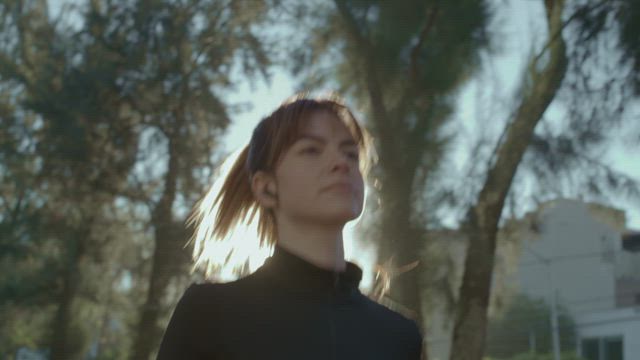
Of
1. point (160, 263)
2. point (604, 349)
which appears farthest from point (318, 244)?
point (160, 263)

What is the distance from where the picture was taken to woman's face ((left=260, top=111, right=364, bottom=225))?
677 millimetres

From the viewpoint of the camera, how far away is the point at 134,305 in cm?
351

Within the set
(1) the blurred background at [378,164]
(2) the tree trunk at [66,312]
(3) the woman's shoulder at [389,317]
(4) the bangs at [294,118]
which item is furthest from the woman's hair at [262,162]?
(2) the tree trunk at [66,312]

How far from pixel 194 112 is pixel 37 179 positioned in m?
0.70

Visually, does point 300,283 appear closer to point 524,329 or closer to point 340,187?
point 340,187

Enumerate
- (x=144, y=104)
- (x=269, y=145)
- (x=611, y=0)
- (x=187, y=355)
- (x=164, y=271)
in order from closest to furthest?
(x=187, y=355)
(x=269, y=145)
(x=611, y=0)
(x=164, y=271)
(x=144, y=104)

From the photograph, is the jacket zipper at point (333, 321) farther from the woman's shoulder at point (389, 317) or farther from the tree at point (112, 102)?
the tree at point (112, 102)

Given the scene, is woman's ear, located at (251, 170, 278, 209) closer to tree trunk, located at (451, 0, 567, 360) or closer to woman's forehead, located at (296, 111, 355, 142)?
woman's forehead, located at (296, 111, 355, 142)

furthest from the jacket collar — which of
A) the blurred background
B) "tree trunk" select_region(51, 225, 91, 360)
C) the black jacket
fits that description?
"tree trunk" select_region(51, 225, 91, 360)

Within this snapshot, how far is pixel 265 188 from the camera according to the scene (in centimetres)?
74

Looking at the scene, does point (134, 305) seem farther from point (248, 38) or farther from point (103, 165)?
point (248, 38)

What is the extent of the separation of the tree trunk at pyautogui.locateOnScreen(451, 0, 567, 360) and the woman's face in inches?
98.7

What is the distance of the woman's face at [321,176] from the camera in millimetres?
677

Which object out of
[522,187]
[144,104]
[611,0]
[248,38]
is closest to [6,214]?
[144,104]
